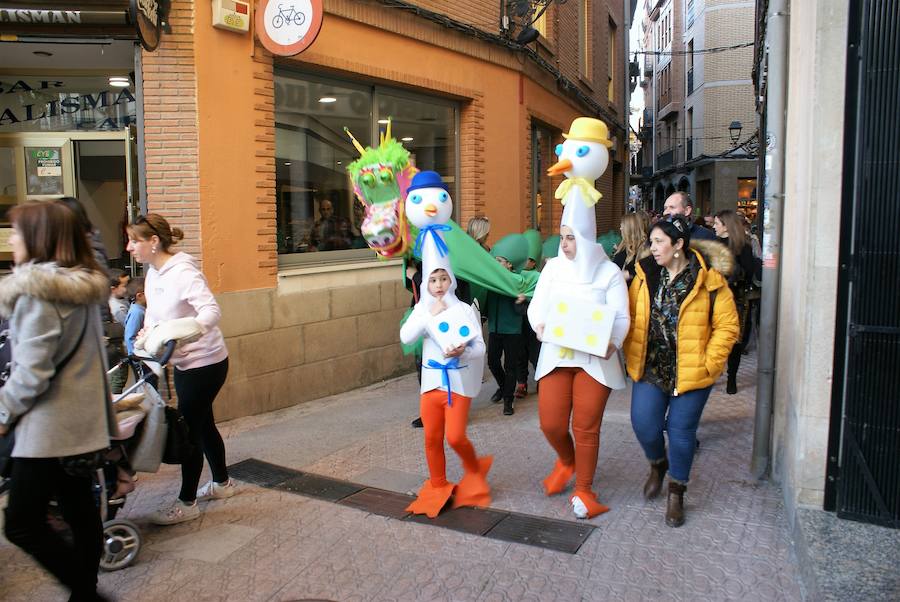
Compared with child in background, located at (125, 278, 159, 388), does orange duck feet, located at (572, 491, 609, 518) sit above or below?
below

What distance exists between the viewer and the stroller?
3.72 metres

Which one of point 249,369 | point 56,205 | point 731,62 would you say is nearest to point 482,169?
point 249,369

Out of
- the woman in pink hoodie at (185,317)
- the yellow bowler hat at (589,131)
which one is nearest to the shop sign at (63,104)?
the woman in pink hoodie at (185,317)

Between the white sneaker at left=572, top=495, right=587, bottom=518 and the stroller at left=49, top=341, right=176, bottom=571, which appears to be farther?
the white sneaker at left=572, top=495, right=587, bottom=518

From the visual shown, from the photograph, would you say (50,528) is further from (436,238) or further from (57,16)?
(57,16)

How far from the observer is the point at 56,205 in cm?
309

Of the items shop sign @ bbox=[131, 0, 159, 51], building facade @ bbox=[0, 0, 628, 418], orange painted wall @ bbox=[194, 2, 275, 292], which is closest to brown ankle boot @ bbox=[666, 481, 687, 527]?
building facade @ bbox=[0, 0, 628, 418]

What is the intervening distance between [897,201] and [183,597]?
3.85 m

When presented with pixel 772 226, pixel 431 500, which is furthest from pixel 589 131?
pixel 431 500

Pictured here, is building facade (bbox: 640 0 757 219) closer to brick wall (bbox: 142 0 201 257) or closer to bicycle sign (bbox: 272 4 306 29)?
bicycle sign (bbox: 272 4 306 29)

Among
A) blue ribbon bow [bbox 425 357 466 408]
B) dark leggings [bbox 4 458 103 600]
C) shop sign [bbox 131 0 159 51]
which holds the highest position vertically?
shop sign [bbox 131 0 159 51]

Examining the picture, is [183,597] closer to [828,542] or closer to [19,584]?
[19,584]

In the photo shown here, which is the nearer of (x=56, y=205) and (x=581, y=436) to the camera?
(x=56, y=205)

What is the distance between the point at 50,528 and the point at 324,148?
6001 mm
